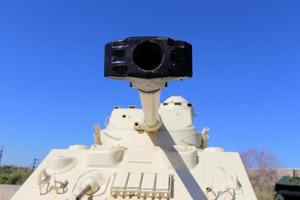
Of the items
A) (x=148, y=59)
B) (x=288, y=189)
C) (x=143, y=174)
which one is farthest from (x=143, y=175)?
(x=288, y=189)

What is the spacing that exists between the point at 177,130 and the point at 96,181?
10.4 ft

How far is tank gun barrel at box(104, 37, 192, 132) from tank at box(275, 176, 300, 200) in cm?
1391

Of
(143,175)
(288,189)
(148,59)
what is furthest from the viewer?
(288,189)

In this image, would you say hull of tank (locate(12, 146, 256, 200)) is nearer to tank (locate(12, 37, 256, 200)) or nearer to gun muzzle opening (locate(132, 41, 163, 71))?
tank (locate(12, 37, 256, 200))

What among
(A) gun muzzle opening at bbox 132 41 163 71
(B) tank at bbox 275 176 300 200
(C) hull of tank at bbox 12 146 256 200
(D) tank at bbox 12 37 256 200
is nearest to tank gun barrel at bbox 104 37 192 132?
(A) gun muzzle opening at bbox 132 41 163 71

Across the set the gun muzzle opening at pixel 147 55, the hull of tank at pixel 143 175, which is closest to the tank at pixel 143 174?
the hull of tank at pixel 143 175

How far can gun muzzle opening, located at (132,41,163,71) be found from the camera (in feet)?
13.4

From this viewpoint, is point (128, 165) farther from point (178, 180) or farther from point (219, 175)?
point (219, 175)

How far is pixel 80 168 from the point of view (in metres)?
6.73

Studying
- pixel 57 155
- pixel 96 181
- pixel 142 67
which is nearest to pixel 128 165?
pixel 96 181

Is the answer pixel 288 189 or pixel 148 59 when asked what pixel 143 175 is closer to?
pixel 148 59

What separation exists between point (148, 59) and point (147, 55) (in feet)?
0.15

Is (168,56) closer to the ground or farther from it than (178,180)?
farther from it

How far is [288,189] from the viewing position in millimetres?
16688
